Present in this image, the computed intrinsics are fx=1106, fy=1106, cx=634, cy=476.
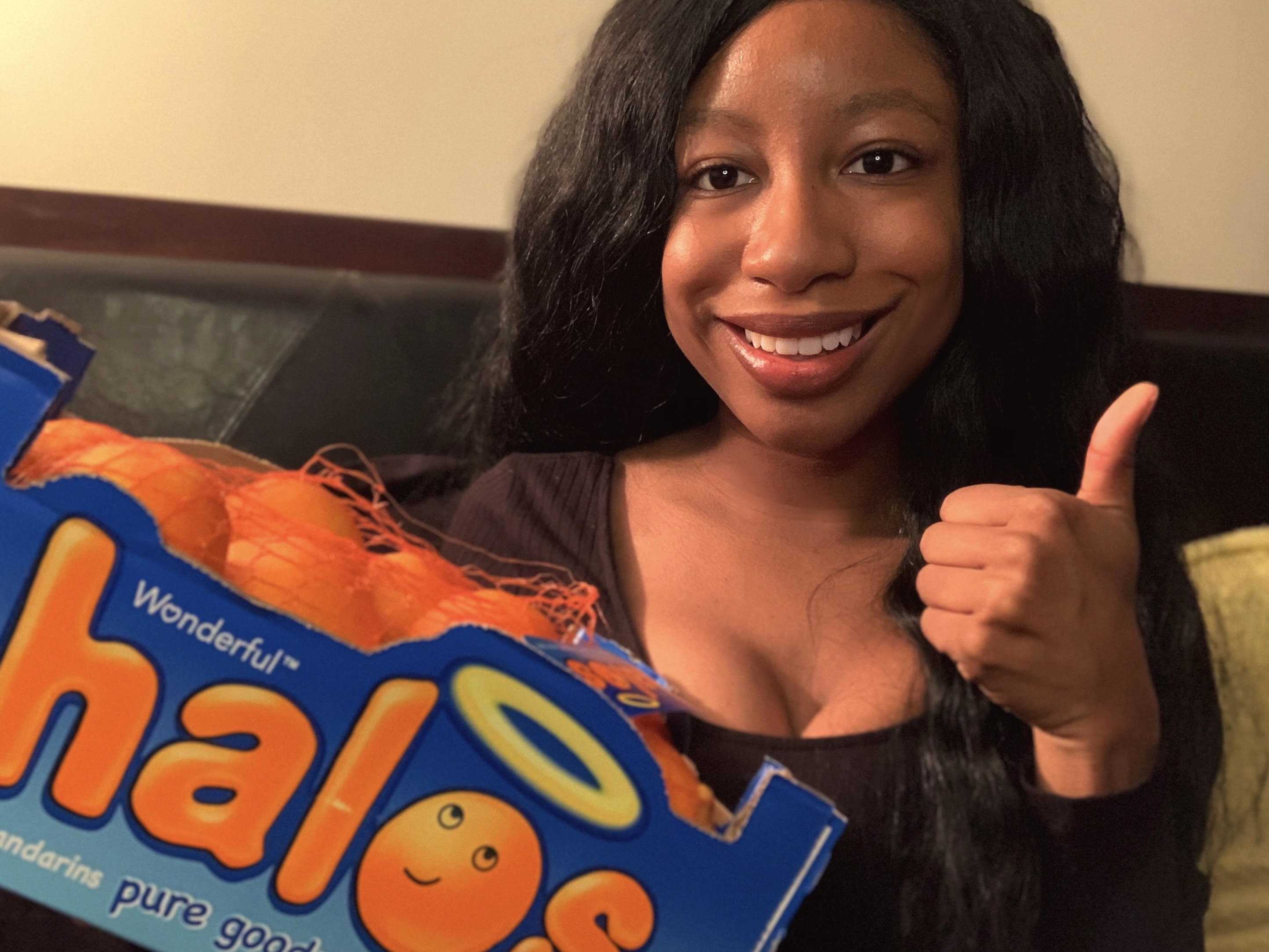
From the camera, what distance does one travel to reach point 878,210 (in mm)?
542

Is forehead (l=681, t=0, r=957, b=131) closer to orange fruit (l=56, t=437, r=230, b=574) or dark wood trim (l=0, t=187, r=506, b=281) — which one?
orange fruit (l=56, t=437, r=230, b=574)

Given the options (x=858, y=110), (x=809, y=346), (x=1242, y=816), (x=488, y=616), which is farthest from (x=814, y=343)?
(x=1242, y=816)

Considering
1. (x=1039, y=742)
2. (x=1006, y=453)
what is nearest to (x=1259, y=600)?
(x=1006, y=453)

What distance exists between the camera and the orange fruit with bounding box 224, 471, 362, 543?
45 cm

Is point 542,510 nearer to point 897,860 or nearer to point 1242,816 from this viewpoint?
point 897,860

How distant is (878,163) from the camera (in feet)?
1.80

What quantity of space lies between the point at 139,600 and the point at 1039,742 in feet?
1.25

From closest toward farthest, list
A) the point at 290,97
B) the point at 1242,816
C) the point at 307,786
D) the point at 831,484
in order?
the point at 307,786 → the point at 831,484 → the point at 1242,816 → the point at 290,97

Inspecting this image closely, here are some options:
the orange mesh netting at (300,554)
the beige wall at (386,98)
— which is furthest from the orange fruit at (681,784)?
the beige wall at (386,98)

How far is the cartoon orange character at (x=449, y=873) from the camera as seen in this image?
398 millimetres

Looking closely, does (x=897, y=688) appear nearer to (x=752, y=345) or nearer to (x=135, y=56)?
(x=752, y=345)

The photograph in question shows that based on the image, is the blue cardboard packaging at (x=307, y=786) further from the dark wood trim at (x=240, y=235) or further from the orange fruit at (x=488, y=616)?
the dark wood trim at (x=240, y=235)

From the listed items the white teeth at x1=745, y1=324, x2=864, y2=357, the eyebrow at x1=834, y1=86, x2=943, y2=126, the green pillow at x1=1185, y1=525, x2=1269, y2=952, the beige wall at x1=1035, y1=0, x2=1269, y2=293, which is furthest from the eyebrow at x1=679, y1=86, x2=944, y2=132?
the beige wall at x1=1035, y1=0, x2=1269, y2=293

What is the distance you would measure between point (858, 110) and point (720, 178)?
0.08 meters
